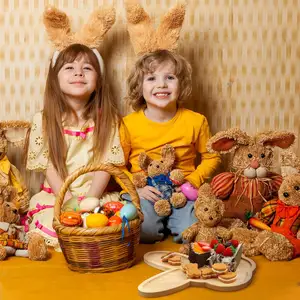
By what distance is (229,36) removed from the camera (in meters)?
2.31

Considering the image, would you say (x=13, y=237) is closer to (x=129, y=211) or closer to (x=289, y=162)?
(x=129, y=211)

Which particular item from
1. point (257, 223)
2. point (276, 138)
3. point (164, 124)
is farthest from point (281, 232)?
point (164, 124)

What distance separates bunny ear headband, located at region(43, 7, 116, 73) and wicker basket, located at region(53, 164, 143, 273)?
2.10 ft

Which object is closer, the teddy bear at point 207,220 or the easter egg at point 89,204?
the easter egg at point 89,204

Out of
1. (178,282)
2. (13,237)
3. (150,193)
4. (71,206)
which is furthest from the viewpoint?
(150,193)

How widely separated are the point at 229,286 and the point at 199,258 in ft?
0.38

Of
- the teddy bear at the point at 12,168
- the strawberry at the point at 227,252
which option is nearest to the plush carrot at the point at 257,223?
the strawberry at the point at 227,252

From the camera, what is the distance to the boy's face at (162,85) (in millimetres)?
2074

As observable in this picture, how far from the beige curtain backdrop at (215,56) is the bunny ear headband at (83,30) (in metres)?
0.13

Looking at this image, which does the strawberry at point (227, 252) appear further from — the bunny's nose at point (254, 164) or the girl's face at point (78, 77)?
the girl's face at point (78, 77)

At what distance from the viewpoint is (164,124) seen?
6.97 ft

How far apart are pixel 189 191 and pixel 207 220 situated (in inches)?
8.7

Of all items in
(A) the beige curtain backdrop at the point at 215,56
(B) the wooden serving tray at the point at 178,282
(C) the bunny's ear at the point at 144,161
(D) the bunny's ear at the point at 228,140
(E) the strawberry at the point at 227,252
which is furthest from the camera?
(A) the beige curtain backdrop at the point at 215,56

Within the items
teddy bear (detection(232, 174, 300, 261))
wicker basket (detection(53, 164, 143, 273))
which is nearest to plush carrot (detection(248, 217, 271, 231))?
teddy bear (detection(232, 174, 300, 261))
